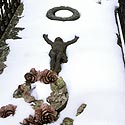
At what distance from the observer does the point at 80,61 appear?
4.79m

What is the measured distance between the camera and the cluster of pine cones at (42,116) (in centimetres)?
387

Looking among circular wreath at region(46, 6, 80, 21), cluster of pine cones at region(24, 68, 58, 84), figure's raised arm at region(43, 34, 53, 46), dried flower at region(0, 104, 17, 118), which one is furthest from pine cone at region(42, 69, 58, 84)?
circular wreath at region(46, 6, 80, 21)

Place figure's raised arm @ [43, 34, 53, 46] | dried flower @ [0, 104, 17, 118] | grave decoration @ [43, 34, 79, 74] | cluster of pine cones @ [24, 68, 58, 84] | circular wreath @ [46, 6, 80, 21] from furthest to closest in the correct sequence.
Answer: circular wreath @ [46, 6, 80, 21]
figure's raised arm @ [43, 34, 53, 46]
grave decoration @ [43, 34, 79, 74]
cluster of pine cones @ [24, 68, 58, 84]
dried flower @ [0, 104, 17, 118]

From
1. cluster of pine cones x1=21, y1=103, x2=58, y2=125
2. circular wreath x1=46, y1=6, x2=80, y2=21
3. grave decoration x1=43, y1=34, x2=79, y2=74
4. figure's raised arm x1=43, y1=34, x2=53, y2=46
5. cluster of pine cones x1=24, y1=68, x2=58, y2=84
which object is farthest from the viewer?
circular wreath x1=46, y1=6, x2=80, y2=21

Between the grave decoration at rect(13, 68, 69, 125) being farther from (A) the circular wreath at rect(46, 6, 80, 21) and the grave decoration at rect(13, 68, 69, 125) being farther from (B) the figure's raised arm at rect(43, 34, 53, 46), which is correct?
(A) the circular wreath at rect(46, 6, 80, 21)

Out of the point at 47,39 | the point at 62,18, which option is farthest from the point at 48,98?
the point at 62,18

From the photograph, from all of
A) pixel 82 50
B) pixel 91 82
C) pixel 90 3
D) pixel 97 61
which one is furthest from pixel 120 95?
pixel 90 3

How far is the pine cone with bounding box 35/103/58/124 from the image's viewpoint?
12.8ft

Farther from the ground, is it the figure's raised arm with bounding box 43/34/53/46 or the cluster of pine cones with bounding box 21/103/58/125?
the figure's raised arm with bounding box 43/34/53/46

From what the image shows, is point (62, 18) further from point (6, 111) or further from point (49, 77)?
point (6, 111)

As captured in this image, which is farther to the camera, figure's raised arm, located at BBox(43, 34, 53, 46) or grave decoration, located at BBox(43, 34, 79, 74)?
figure's raised arm, located at BBox(43, 34, 53, 46)

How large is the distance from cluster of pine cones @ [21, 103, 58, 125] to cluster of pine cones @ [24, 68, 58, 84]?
504 millimetres

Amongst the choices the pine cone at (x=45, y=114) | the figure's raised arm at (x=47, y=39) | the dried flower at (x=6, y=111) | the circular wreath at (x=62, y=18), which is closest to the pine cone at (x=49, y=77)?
the pine cone at (x=45, y=114)

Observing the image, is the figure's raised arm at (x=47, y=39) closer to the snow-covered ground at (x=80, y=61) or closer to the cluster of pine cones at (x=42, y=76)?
the snow-covered ground at (x=80, y=61)
